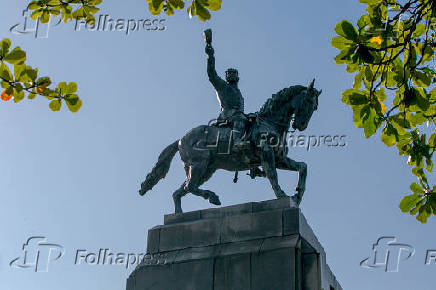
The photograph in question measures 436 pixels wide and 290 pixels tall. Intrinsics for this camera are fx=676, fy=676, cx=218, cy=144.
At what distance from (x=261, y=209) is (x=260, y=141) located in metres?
1.39

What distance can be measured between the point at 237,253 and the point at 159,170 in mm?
2869

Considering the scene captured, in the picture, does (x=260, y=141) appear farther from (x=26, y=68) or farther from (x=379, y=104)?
(x=26, y=68)

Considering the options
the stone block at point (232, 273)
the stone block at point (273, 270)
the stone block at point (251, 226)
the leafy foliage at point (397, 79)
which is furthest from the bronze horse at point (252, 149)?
the leafy foliage at point (397, 79)

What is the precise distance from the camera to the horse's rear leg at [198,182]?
37.4 feet

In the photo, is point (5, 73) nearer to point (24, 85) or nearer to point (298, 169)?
point (24, 85)

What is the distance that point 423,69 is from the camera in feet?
18.7

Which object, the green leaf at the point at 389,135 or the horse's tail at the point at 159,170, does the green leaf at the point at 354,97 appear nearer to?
the green leaf at the point at 389,135

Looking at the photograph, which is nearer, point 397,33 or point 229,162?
point 397,33

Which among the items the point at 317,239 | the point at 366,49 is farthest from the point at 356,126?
the point at 317,239

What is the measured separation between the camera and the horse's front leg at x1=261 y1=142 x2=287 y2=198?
36.4 feet

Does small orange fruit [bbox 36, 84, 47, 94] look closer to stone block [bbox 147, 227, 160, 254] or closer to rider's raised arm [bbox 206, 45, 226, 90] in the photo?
stone block [bbox 147, 227, 160, 254]

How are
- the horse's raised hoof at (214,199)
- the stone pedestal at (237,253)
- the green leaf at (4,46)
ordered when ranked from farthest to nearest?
the horse's raised hoof at (214,199)
the stone pedestal at (237,253)
the green leaf at (4,46)

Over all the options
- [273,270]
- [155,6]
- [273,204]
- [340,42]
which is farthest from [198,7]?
[273,204]

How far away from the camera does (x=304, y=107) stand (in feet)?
39.0
